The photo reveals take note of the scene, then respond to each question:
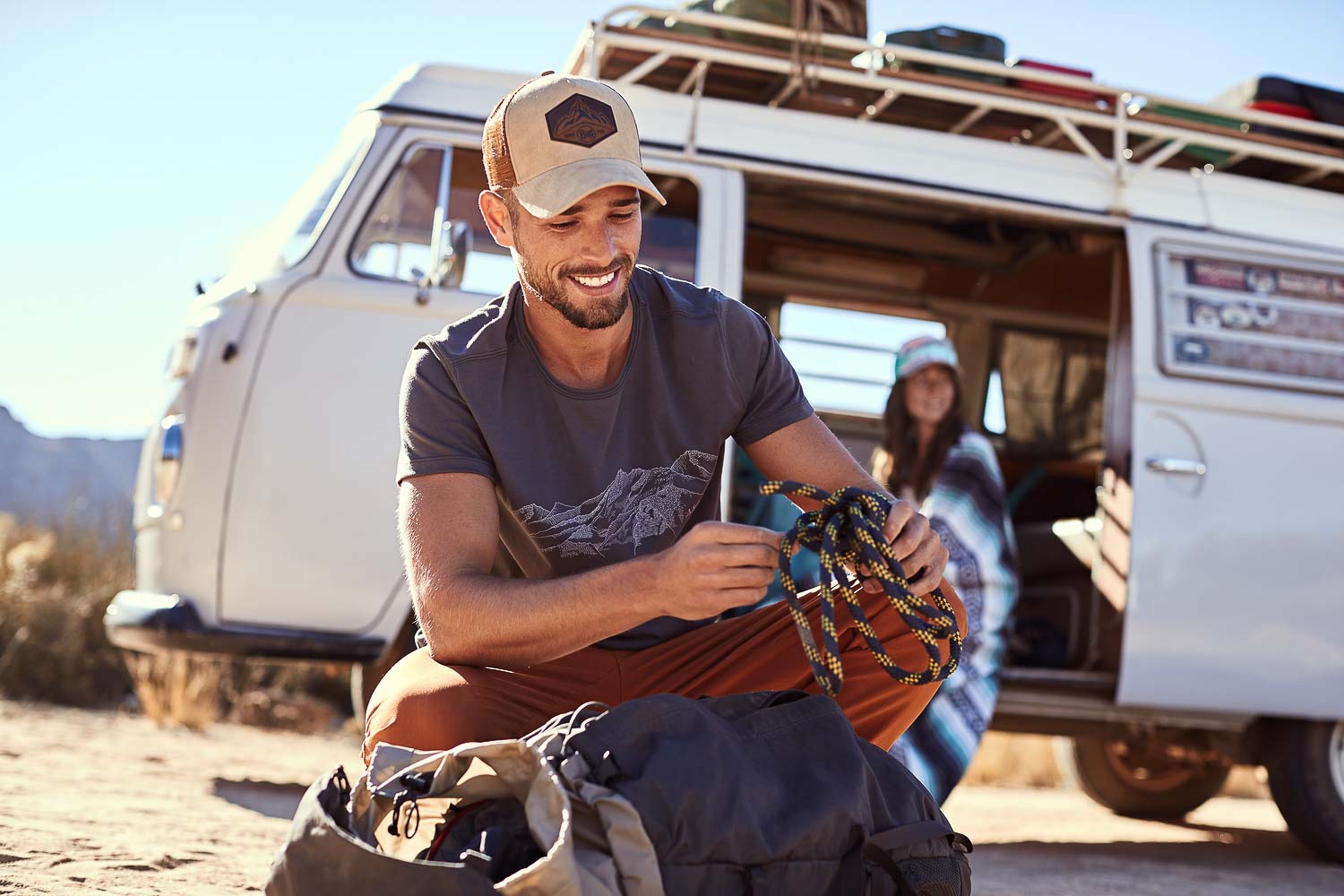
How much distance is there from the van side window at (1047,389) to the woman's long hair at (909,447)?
1573 mm

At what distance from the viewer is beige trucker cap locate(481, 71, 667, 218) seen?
2340 mm

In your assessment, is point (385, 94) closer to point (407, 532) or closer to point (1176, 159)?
point (407, 532)

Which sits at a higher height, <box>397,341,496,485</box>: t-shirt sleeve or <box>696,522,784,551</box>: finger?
<box>397,341,496,485</box>: t-shirt sleeve

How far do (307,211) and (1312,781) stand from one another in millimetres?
3885

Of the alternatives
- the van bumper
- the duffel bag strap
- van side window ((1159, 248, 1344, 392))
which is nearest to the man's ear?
the duffel bag strap

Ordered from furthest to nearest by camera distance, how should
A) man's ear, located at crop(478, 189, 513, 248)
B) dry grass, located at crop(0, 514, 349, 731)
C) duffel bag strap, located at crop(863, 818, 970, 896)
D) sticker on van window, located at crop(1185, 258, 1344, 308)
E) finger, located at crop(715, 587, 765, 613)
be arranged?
dry grass, located at crop(0, 514, 349, 731) < sticker on van window, located at crop(1185, 258, 1344, 308) < man's ear, located at crop(478, 189, 513, 248) < finger, located at crop(715, 587, 765, 613) < duffel bag strap, located at crop(863, 818, 970, 896)

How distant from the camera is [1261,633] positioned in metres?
4.55

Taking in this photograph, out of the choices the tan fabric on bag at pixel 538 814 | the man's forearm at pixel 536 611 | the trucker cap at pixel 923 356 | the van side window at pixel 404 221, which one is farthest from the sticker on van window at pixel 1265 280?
the tan fabric on bag at pixel 538 814

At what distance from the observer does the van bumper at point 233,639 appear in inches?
155

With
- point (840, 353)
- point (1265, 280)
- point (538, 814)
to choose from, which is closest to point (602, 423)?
point (538, 814)

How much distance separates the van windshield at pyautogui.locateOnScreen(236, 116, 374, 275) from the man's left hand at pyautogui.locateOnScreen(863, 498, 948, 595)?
260 cm

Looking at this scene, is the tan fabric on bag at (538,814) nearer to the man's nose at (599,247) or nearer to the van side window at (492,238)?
the man's nose at (599,247)

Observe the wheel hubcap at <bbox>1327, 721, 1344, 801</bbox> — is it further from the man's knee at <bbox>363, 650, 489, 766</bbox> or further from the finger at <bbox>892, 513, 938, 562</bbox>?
the man's knee at <bbox>363, 650, 489, 766</bbox>

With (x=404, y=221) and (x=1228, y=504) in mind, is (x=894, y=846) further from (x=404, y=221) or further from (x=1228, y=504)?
(x=1228, y=504)
